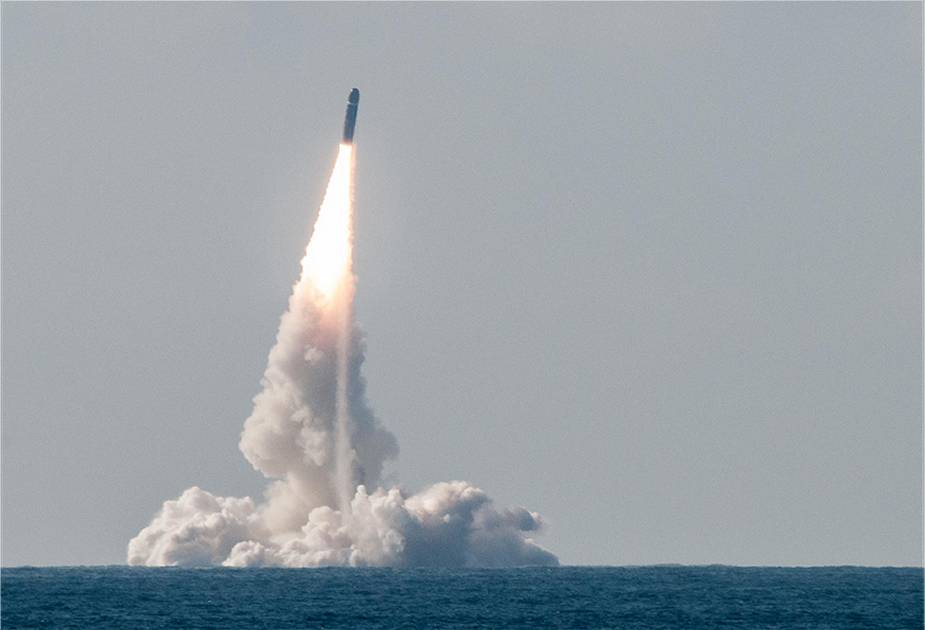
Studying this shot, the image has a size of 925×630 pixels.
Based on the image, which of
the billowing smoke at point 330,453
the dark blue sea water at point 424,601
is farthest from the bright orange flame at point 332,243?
the dark blue sea water at point 424,601

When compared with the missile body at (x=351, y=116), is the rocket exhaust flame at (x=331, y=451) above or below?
below

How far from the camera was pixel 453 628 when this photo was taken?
13675 cm

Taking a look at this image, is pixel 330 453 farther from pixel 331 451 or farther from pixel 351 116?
pixel 351 116

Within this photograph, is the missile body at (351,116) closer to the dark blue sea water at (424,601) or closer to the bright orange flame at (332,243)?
the bright orange flame at (332,243)

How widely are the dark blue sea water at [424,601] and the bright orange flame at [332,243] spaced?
60.6 ft

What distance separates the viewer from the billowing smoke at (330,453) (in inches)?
6521

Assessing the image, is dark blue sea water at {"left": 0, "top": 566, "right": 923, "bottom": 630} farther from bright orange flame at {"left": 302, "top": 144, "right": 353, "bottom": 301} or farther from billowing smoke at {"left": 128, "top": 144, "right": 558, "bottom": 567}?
bright orange flame at {"left": 302, "top": 144, "right": 353, "bottom": 301}

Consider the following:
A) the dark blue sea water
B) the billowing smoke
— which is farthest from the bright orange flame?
the dark blue sea water

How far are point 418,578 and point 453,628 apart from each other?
26.6 metres

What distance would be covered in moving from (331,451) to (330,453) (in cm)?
14

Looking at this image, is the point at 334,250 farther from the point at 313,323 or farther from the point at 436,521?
the point at 436,521

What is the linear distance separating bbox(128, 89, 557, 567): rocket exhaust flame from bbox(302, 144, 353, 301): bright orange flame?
6 centimetres

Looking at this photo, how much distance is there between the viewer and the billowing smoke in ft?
543

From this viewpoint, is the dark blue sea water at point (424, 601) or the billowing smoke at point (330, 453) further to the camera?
the billowing smoke at point (330, 453)
